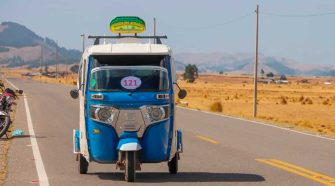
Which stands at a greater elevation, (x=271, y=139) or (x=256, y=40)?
(x=256, y=40)

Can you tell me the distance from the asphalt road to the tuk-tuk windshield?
151cm

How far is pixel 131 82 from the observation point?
10.9m

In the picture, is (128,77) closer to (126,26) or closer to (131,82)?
(131,82)

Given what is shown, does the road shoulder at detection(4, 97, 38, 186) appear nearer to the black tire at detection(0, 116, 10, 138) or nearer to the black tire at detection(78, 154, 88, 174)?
the black tire at detection(0, 116, 10, 138)

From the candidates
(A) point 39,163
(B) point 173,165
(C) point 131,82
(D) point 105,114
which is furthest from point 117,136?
(A) point 39,163

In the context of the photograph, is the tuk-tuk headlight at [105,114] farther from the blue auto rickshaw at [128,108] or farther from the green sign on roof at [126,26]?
the green sign on roof at [126,26]

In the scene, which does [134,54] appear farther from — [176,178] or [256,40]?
[256,40]

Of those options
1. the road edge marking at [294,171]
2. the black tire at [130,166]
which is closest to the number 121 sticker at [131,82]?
the black tire at [130,166]

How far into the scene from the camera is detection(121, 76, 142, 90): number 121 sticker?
35.9 feet

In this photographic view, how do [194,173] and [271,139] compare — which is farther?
[271,139]

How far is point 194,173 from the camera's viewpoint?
11898 millimetres

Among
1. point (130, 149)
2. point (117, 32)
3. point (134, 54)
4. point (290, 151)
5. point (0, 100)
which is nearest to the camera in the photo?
point (130, 149)

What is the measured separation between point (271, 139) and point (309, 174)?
7728mm

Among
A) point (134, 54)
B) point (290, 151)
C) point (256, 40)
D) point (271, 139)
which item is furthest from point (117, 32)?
A: point (256, 40)
